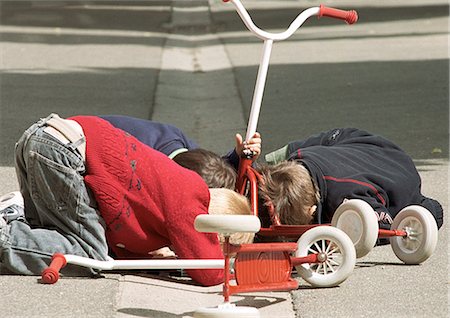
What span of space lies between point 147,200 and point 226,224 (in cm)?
76

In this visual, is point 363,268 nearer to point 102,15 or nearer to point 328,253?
point 328,253

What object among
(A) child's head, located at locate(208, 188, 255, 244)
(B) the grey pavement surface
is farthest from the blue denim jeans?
(A) child's head, located at locate(208, 188, 255, 244)

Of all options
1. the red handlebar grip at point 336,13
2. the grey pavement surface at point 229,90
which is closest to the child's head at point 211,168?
the grey pavement surface at point 229,90

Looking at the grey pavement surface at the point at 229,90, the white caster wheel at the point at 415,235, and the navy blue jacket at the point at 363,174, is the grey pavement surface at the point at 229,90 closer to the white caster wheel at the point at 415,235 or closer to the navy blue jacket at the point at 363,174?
the white caster wheel at the point at 415,235

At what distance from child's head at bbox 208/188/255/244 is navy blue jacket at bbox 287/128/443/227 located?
18.4 inches

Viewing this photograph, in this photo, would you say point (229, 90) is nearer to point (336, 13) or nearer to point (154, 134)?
point (154, 134)

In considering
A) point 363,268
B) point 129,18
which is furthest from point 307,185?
point 129,18

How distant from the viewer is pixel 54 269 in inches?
161

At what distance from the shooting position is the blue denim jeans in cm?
439

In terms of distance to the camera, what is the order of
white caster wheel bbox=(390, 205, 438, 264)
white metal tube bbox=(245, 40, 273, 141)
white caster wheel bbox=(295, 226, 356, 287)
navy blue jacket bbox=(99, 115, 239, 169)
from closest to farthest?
white caster wheel bbox=(295, 226, 356, 287)
white caster wheel bbox=(390, 205, 438, 264)
white metal tube bbox=(245, 40, 273, 141)
navy blue jacket bbox=(99, 115, 239, 169)

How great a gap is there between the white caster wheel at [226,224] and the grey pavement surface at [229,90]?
1.32 feet

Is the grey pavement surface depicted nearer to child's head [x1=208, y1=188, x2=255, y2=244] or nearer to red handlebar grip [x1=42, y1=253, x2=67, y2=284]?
red handlebar grip [x1=42, y1=253, x2=67, y2=284]

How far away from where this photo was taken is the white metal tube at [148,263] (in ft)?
13.7

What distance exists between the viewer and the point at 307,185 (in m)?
4.83
